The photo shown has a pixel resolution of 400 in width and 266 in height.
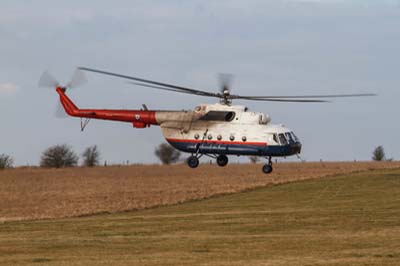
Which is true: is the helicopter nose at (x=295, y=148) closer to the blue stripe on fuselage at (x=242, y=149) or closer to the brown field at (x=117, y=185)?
the blue stripe on fuselage at (x=242, y=149)

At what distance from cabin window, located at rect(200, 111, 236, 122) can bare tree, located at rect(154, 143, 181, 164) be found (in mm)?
56618

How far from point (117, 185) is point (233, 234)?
37.8 meters

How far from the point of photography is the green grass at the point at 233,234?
1273 inches

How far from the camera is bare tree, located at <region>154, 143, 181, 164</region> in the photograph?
104875 mm

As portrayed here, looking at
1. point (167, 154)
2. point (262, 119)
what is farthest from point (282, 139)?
Answer: point (167, 154)

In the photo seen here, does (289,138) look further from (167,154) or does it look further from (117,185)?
Result: (167,154)

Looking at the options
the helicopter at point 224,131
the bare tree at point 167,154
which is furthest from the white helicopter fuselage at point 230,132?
the bare tree at point 167,154

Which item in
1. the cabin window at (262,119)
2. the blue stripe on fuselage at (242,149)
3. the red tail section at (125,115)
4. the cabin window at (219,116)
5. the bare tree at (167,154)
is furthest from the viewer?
the bare tree at (167,154)

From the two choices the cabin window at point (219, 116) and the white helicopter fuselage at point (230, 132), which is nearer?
the cabin window at point (219, 116)

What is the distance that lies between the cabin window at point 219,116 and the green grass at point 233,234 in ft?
15.3

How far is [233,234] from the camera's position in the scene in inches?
1690

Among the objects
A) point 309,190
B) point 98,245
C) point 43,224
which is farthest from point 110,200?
point 98,245

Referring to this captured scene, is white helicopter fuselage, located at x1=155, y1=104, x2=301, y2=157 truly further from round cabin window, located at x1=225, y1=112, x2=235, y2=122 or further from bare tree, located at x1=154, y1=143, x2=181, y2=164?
bare tree, located at x1=154, y1=143, x2=181, y2=164

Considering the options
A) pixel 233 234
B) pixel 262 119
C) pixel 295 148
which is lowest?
pixel 233 234
